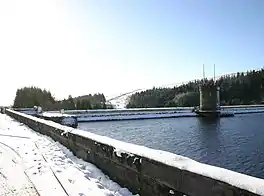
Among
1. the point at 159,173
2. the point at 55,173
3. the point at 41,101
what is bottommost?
the point at 55,173

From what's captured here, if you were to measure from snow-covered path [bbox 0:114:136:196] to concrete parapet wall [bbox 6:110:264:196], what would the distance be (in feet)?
0.93

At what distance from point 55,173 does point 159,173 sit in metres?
2.93

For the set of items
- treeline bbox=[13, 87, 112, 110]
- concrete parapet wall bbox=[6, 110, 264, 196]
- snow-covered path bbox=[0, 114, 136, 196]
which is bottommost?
snow-covered path bbox=[0, 114, 136, 196]

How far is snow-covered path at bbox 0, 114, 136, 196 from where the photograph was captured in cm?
652

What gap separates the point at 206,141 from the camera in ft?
99.0

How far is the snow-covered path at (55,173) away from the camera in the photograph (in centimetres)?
652

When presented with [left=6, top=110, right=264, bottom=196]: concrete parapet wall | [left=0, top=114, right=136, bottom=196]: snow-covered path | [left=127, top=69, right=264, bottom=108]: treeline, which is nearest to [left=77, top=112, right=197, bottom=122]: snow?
[left=127, top=69, right=264, bottom=108]: treeline

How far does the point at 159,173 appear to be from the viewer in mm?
5770

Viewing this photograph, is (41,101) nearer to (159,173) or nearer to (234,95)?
(234,95)

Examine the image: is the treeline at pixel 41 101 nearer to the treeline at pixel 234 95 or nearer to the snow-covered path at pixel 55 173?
the treeline at pixel 234 95

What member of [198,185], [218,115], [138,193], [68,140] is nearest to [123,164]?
[138,193]

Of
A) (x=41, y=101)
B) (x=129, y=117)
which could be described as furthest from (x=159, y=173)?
(x=41, y=101)

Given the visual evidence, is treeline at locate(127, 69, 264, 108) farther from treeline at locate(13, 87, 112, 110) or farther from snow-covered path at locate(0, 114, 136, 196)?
snow-covered path at locate(0, 114, 136, 196)

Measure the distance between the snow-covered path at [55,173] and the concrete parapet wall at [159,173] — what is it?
0.93ft
